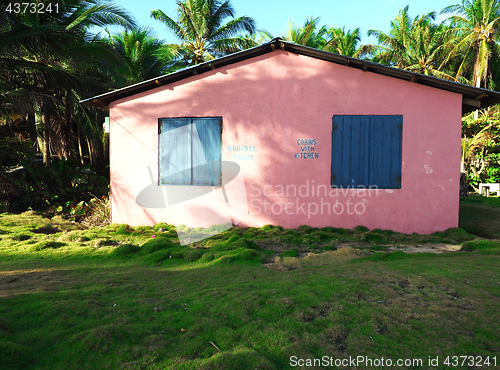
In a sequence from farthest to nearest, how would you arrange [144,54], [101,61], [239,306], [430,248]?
[144,54], [101,61], [430,248], [239,306]

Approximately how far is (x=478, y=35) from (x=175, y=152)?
72.6 ft

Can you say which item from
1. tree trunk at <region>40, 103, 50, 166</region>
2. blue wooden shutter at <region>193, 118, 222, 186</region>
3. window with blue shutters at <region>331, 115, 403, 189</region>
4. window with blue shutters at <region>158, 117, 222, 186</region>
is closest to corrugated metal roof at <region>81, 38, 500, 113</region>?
window with blue shutters at <region>331, 115, 403, 189</region>

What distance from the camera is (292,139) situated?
21.9ft

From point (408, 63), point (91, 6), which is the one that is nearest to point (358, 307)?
point (91, 6)

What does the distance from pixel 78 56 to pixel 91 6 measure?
2.48 metres

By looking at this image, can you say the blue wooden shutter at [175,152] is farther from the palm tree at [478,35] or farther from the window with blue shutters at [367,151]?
the palm tree at [478,35]

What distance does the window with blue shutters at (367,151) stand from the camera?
6.35 metres

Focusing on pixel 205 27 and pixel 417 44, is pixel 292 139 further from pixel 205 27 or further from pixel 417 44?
pixel 417 44

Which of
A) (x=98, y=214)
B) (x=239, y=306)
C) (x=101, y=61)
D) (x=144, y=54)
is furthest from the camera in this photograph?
(x=144, y=54)

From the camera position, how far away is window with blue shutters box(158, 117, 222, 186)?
22.7 feet

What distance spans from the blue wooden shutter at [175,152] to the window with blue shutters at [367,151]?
3197 mm

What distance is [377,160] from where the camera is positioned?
6.41 meters

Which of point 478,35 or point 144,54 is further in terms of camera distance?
point 478,35

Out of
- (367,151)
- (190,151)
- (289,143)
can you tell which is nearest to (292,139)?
(289,143)
